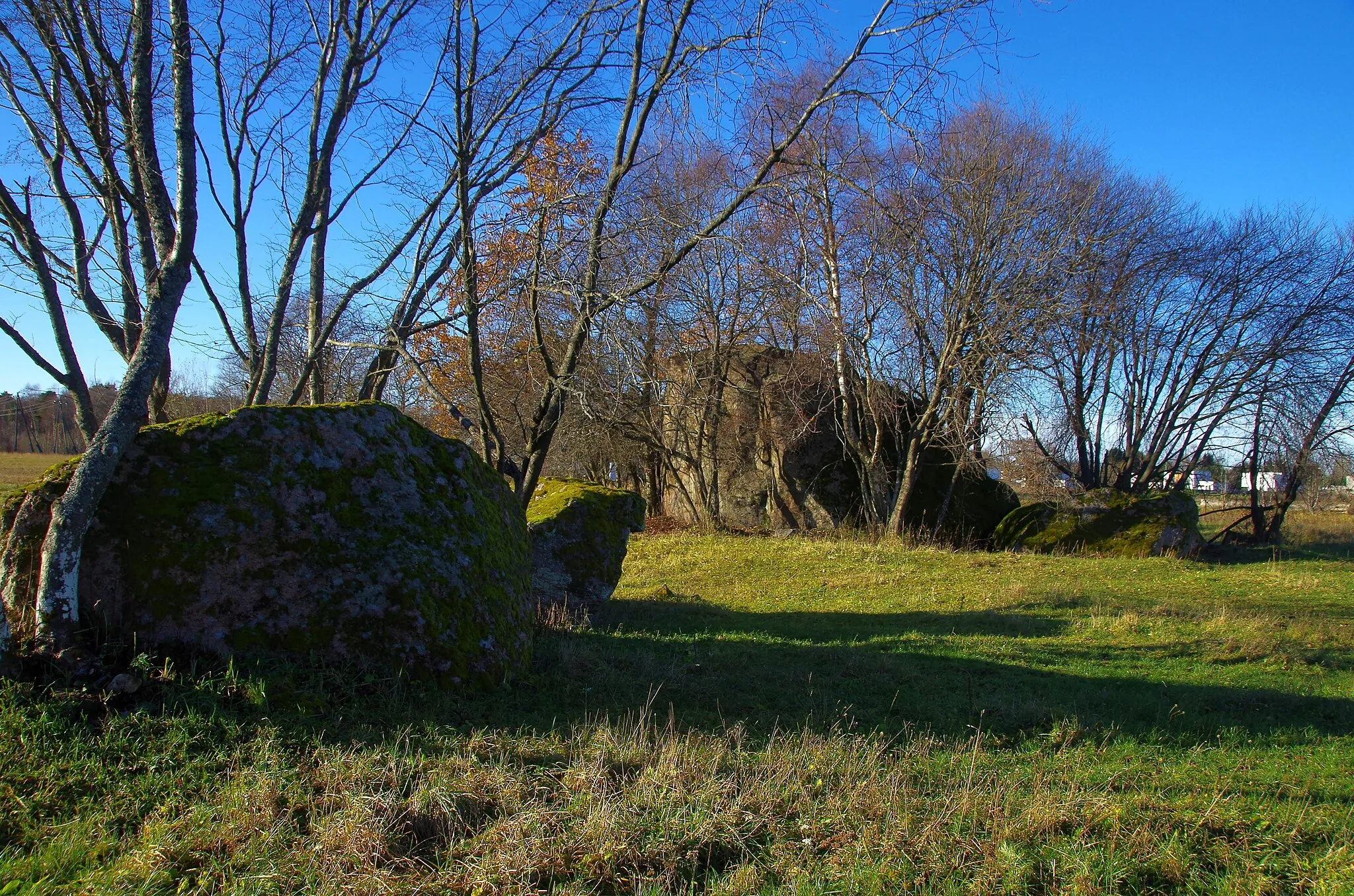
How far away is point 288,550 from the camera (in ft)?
15.0

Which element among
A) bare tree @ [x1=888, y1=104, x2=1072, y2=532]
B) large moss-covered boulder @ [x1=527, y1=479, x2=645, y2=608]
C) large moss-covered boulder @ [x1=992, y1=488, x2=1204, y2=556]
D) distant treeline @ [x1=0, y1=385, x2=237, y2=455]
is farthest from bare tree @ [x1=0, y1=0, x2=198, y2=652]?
large moss-covered boulder @ [x1=992, y1=488, x2=1204, y2=556]

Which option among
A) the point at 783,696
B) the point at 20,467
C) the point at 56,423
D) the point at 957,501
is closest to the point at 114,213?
the point at 783,696

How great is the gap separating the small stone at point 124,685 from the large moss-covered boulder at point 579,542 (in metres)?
4.98

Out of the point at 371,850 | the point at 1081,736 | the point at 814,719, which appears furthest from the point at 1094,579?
the point at 371,850

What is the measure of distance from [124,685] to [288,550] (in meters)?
1.02

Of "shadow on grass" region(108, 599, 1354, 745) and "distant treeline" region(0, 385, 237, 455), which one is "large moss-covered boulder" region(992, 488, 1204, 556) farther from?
"distant treeline" region(0, 385, 237, 455)

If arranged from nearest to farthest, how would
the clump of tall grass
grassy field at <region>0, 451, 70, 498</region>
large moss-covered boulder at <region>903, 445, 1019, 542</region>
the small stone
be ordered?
the clump of tall grass < the small stone < large moss-covered boulder at <region>903, 445, 1019, 542</region> < grassy field at <region>0, 451, 70, 498</region>

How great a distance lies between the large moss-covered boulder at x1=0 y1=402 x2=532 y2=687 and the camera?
4.25 metres

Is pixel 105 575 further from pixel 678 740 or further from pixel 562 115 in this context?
pixel 562 115

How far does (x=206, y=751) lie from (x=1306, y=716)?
7.28 m

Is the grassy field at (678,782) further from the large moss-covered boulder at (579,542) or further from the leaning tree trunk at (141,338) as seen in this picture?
the large moss-covered boulder at (579,542)

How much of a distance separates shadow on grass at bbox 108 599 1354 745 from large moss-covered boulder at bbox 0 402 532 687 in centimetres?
27

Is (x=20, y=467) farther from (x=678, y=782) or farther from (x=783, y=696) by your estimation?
(x=678, y=782)

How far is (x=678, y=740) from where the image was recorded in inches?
168
